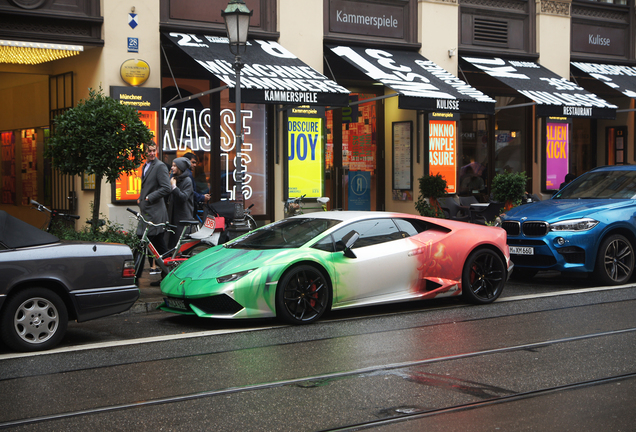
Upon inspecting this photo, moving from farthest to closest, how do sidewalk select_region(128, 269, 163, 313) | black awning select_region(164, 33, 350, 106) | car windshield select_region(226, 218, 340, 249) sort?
black awning select_region(164, 33, 350, 106) → sidewalk select_region(128, 269, 163, 313) → car windshield select_region(226, 218, 340, 249)

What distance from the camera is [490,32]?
18.6 m

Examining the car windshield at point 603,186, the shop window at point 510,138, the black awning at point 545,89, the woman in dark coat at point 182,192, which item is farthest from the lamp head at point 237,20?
the shop window at point 510,138

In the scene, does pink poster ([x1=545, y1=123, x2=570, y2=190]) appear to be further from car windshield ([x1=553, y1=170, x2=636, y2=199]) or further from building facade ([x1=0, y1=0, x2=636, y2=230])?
car windshield ([x1=553, y1=170, x2=636, y2=199])

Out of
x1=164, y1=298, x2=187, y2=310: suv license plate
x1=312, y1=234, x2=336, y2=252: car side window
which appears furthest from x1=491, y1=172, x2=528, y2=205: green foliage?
x1=164, y1=298, x2=187, y2=310: suv license plate

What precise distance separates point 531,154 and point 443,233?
37.0 feet

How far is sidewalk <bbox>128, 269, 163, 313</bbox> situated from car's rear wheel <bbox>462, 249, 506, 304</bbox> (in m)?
3.87

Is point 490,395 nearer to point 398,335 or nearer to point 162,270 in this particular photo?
point 398,335

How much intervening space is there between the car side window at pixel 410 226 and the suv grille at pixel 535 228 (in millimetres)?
2482

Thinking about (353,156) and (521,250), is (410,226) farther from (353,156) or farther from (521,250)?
(353,156)

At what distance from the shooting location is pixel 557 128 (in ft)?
64.3

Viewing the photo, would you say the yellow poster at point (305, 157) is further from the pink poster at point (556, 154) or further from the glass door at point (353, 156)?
the pink poster at point (556, 154)

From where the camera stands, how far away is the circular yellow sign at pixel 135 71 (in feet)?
44.8

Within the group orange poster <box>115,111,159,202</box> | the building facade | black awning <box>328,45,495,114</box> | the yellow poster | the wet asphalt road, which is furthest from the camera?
the yellow poster

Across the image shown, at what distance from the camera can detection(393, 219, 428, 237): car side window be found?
8906mm
